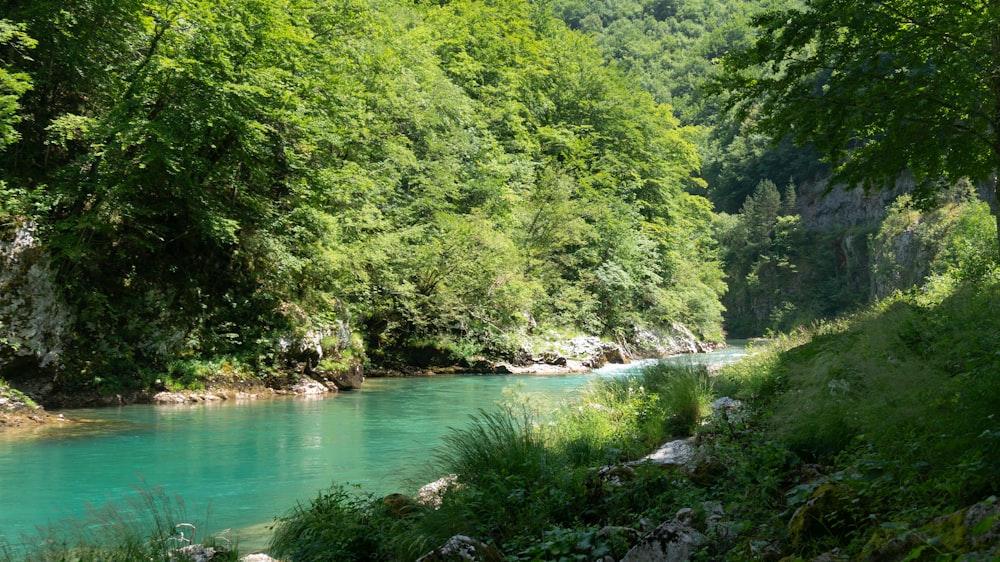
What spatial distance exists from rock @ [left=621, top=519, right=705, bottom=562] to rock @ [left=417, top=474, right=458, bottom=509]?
216 centimetres

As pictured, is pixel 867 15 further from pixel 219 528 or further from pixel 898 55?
pixel 219 528

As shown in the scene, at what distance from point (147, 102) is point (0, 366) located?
226 inches

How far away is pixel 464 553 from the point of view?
4031mm

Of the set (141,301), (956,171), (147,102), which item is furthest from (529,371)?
(956,171)

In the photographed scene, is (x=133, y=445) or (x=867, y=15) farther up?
(x=867, y=15)

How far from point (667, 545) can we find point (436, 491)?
9.42 ft

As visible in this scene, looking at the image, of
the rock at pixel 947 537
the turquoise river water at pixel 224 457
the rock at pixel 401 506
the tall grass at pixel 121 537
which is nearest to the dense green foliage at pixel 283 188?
the turquoise river water at pixel 224 457

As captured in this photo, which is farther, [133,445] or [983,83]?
[133,445]

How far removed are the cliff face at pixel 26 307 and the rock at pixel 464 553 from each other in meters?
11.4

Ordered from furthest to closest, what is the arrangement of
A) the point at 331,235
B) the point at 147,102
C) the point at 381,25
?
the point at 381,25 < the point at 331,235 < the point at 147,102

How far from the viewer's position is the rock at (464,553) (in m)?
4.00

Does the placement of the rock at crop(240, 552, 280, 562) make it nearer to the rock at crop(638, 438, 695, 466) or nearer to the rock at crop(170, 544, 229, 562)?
the rock at crop(170, 544, 229, 562)

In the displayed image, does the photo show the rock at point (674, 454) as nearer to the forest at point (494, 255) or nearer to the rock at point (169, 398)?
the forest at point (494, 255)

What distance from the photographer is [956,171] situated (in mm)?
7965
